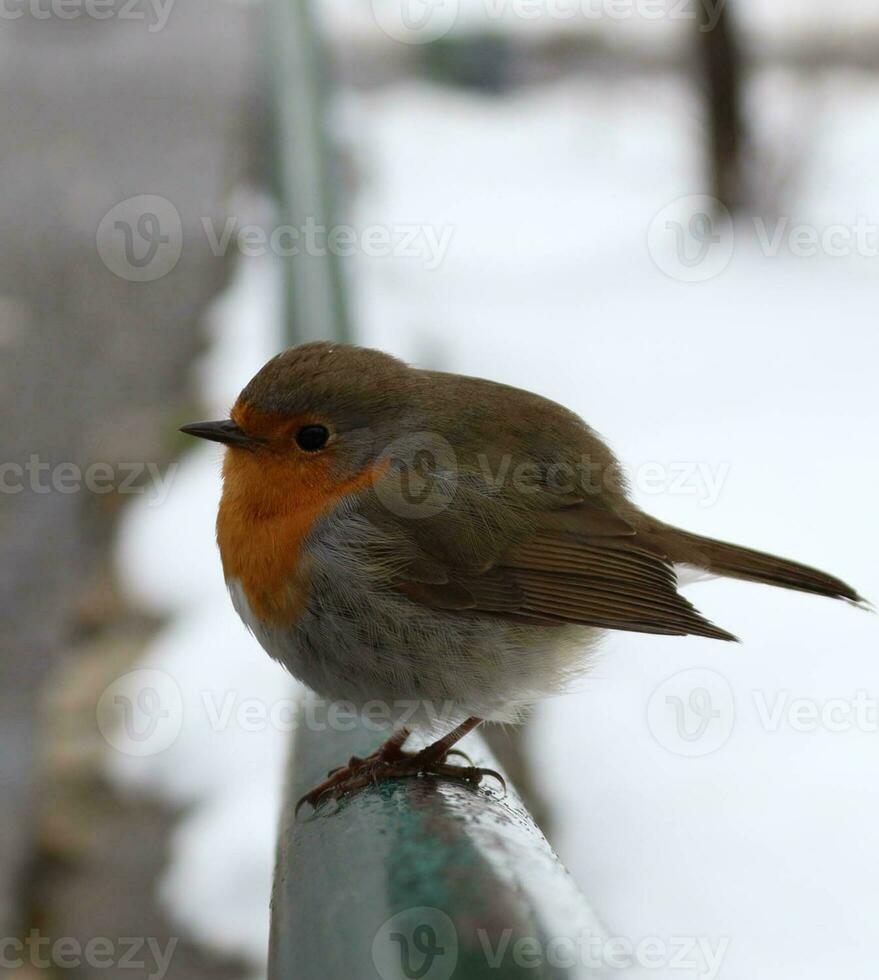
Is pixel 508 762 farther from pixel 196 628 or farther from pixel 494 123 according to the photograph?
pixel 494 123

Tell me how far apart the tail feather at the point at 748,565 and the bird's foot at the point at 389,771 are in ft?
2.14

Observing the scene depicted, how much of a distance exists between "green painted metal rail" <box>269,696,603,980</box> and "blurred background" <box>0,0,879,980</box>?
0.61m

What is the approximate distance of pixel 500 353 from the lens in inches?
223

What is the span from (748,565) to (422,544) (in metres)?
0.60

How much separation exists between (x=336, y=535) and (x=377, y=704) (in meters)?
0.27

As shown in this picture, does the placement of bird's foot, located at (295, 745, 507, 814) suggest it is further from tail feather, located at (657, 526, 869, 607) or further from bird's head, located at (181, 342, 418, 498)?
tail feather, located at (657, 526, 869, 607)

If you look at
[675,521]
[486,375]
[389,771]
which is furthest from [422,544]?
[486,375]

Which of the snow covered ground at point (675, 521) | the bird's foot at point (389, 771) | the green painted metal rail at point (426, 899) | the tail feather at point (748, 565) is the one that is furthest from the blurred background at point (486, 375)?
the green painted metal rail at point (426, 899)

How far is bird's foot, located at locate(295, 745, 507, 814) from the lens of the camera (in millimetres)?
1505

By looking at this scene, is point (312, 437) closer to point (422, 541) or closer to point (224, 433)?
point (224, 433)

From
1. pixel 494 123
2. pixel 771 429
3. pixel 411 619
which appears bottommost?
pixel 411 619

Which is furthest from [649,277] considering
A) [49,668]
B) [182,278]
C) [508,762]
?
[508,762]

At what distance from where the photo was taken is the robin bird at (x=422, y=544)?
6.90ft

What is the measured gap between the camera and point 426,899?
0.91m
